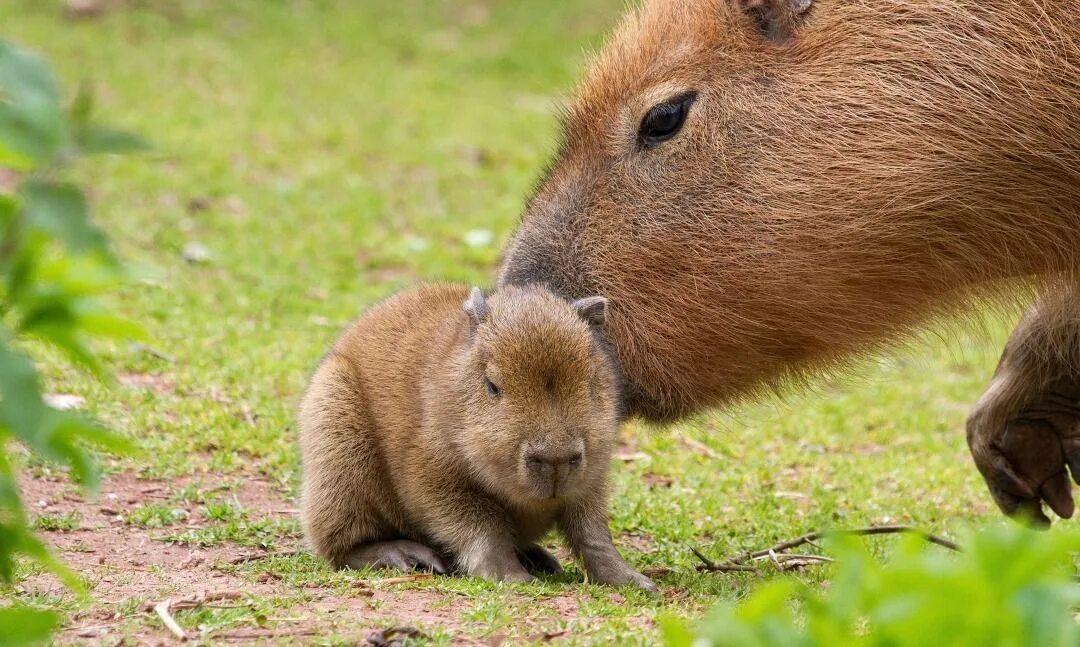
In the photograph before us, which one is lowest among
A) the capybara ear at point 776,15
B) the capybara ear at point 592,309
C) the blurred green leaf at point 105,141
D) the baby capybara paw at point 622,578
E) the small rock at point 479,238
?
the baby capybara paw at point 622,578

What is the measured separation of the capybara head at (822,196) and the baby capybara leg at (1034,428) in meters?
0.79

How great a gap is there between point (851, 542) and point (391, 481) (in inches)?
92.6

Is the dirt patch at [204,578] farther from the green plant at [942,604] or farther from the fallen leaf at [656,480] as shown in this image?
the green plant at [942,604]

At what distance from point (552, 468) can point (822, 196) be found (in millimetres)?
1218

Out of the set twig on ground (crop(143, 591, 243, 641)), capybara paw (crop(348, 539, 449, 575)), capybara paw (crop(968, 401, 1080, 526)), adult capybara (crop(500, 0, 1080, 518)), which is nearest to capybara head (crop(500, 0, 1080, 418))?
adult capybara (crop(500, 0, 1080, 518))

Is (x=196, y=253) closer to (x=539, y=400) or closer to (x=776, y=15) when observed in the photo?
(x=776, y=15)

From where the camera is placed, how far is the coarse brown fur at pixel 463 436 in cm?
404

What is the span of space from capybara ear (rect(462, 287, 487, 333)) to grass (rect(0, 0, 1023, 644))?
2.43ft

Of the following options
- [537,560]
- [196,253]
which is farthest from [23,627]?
[196,253]

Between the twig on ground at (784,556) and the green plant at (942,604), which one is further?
the twig on ground at (784,556)

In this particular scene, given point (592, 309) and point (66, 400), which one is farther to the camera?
point (66, 400)

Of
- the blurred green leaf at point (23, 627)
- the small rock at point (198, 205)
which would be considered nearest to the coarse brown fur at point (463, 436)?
the blurred green leaf at point (23, 627)

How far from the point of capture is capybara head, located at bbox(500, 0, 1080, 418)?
173 inches

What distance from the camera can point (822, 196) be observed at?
14.6 feet
